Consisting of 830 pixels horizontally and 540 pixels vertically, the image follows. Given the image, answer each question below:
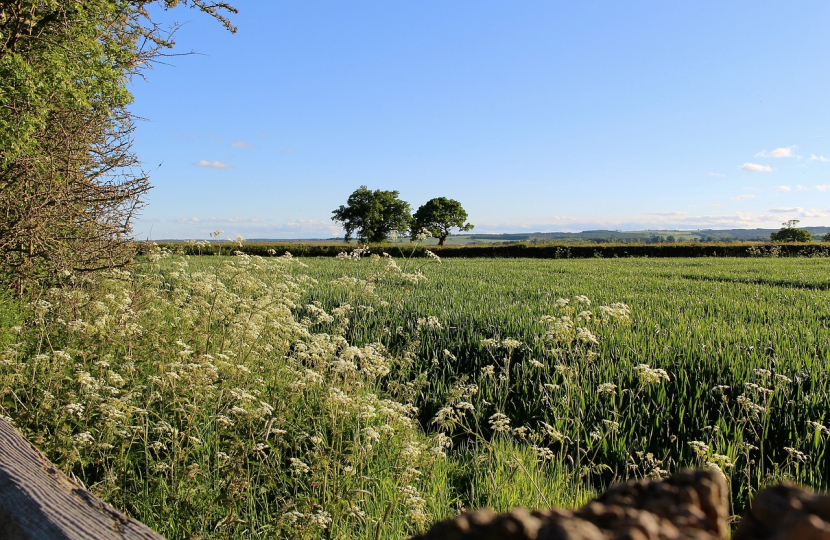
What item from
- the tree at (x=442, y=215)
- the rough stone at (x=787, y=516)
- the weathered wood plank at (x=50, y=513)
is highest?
the tree at (x=442, y=215)

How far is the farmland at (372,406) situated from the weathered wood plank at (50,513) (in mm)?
1377

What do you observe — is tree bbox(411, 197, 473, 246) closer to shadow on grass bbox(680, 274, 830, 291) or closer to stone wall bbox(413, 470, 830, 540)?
shadow on grass bbox(680, 274, 830, 291)

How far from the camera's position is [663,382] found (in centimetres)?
626

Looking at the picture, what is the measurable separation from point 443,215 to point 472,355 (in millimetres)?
100292

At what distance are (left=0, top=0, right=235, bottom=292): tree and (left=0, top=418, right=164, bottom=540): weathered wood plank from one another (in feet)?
23.6

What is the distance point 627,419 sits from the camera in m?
5.46

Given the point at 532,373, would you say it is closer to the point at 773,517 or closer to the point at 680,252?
the point at 773,517

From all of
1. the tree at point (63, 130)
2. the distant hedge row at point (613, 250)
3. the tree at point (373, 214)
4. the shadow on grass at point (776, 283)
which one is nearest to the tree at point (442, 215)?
the tree at point (373, 214)

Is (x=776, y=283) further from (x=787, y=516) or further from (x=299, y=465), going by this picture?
(x=787, y=516)

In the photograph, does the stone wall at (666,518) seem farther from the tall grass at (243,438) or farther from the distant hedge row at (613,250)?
the distant hedge row at (613,250)

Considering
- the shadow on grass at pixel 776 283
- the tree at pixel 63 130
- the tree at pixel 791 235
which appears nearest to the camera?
the tree at pixel 63 130

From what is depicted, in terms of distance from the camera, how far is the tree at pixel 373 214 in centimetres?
10256

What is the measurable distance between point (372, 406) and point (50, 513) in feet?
8.28

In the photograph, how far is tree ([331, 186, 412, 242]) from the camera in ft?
336
